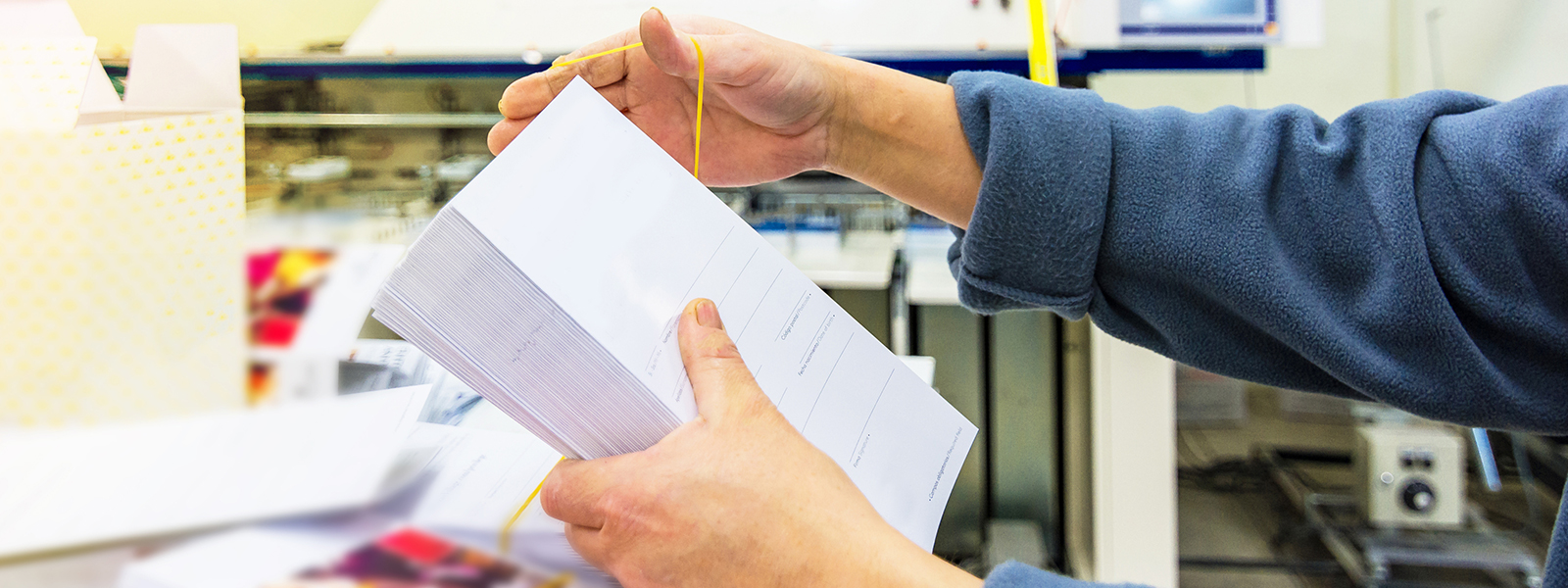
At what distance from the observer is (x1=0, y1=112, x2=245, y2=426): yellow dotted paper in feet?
1.18

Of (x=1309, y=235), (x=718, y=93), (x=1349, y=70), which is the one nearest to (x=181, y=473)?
(x=718, y=93)

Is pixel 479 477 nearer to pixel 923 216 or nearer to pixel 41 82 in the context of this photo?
pixel 41 82

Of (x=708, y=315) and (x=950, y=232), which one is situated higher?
(x=708, y=315)

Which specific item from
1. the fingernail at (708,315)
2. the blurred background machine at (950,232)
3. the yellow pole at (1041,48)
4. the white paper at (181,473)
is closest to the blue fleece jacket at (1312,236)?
the fingernail at (708,315)

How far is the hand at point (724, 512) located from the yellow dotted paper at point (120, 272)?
191mm

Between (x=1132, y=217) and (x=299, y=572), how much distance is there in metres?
0.61

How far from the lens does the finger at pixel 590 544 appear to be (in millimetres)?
512

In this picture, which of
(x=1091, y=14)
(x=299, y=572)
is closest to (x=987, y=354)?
(x=1091, y=14)

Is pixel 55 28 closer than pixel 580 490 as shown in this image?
Yes

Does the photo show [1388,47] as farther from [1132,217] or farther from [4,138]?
[4,138]

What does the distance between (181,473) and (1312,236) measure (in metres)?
0.75

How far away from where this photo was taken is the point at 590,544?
515 millimetres

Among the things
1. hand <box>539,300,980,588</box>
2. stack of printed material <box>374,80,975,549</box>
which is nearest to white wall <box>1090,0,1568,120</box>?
stack of printed material <box>374,80,975,549</box>

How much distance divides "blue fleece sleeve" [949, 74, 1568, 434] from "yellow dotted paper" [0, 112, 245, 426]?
1.71 feet
